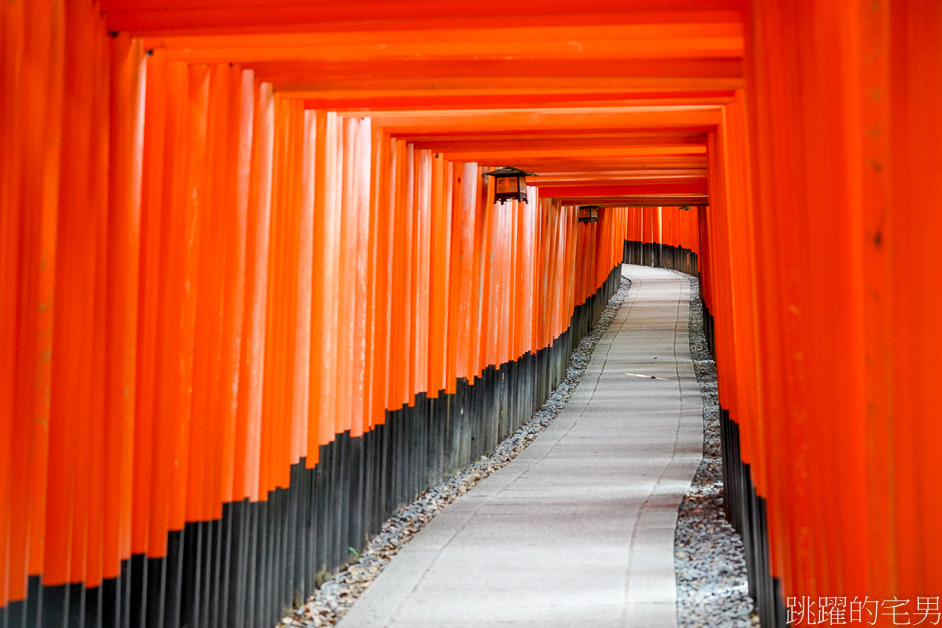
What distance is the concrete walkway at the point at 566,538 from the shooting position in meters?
6.25

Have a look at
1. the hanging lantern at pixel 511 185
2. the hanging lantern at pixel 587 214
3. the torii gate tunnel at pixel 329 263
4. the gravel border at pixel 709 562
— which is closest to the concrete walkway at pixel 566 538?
the gravel border at pixel 709 562

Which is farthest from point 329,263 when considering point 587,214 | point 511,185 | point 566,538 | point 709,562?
point 587,214

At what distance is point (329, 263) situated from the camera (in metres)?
7.07

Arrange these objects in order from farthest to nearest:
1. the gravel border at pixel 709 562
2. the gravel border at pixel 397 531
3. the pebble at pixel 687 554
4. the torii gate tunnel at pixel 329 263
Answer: the gravel border at pixel 397 531 → the pebble at pixel 687 554 → the gravel border at pixel 709 562 → the torii gate tunnel at pixel 329 263

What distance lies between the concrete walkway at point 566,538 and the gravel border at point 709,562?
0.12 meters

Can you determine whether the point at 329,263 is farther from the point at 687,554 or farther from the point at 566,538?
the point at 687,554

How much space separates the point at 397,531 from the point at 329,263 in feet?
9.25

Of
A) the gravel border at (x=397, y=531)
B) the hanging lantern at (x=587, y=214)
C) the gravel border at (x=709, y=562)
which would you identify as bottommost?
the gravel border at (x=397, y=531)

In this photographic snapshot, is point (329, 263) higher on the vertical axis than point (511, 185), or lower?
lower

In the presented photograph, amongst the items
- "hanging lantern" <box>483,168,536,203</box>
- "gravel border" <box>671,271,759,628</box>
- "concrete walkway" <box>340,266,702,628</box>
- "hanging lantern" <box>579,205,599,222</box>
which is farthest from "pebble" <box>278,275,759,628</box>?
"hanging lantern" <box>579,205,599,222</box>

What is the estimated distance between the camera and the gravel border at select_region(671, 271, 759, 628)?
6008mm

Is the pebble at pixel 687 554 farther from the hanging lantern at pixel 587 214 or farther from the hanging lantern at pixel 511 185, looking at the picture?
the hanging lantern at pixel 587 214

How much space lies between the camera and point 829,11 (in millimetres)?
2846

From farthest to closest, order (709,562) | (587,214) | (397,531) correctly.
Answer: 1. (587,214)
2. (397,531)
3. (709,562)
